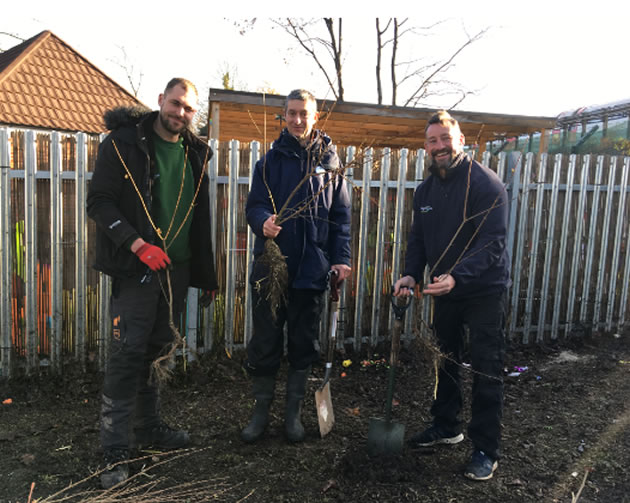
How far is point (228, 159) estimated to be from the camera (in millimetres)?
4207

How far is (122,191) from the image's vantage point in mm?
2566

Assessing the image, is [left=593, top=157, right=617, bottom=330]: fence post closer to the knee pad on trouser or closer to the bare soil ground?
the bare soil ground

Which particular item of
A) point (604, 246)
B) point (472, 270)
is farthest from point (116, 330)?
point (604, 246)

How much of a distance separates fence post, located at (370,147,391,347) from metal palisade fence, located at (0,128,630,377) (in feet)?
0.03

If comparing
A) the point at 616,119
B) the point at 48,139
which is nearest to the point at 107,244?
the point at 48,139

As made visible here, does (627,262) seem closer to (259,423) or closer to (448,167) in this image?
(448,167)

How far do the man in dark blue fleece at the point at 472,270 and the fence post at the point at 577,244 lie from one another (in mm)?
3160

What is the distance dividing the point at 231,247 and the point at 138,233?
179 cm

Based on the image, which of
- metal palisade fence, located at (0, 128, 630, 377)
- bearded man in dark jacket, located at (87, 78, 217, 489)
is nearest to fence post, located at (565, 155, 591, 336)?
metal palisade fence, located at (0, 128, 630, 377)

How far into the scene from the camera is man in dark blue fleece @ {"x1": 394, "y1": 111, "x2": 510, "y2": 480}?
8.54 feet

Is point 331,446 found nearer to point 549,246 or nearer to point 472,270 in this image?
point 472,270

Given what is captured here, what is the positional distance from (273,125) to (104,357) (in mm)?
4994

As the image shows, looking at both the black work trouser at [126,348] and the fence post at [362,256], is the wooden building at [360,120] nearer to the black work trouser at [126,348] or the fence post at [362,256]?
the fence post at [362,256]

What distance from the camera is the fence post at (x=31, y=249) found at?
372 centimetres
